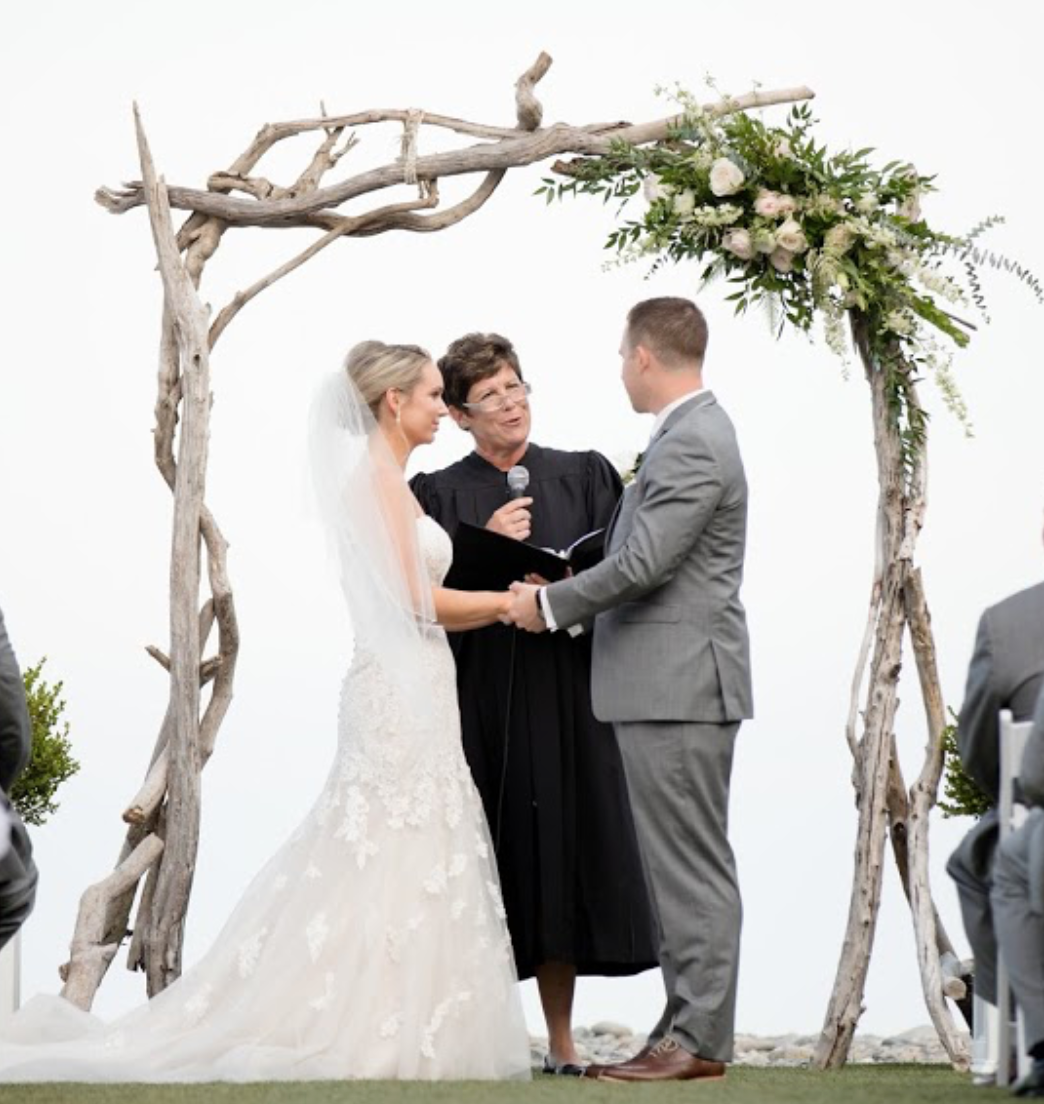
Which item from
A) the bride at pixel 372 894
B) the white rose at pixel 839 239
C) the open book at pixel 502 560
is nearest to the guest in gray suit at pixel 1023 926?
the bride at pixel 372 894

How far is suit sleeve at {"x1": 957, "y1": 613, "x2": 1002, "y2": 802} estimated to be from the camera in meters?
5.27

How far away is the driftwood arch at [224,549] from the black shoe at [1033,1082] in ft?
6.11

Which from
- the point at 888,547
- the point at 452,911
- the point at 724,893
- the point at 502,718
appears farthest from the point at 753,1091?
the point at 888,547

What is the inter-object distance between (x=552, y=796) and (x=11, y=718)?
2010mm

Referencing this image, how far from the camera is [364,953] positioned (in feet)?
19.7

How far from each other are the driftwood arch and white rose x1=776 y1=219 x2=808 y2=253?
59 centimetres

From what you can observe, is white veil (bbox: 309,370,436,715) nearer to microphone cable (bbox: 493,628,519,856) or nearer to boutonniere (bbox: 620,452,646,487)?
microphone cable (bbox: 493,628,519,856)

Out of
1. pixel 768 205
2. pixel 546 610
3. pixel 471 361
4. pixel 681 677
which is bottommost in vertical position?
pixel 681 677

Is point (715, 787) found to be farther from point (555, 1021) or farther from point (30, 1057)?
point (30, 1057)

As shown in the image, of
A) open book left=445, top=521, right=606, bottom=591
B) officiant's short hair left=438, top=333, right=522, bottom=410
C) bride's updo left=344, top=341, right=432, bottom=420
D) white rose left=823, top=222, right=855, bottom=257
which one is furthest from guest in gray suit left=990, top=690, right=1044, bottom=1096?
white rose left=823, top=222, right=855, bottom=257

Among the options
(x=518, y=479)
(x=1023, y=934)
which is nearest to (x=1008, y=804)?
(x=1023, y=934)

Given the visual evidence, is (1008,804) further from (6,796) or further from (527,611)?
(6,796)

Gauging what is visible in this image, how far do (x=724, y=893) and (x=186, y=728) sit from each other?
2.28m

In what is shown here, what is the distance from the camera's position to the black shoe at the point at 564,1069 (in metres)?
6.53
